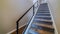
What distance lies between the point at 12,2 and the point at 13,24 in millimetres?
984

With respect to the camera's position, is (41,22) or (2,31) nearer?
(2,31)

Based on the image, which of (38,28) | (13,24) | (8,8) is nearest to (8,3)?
(8,8)

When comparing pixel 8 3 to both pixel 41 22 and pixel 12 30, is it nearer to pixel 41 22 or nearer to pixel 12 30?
pixel 12 30

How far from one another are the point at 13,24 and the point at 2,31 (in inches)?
26.7

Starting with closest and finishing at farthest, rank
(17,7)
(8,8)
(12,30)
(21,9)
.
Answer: (8,8), (12,30), (17,7), (21,9)

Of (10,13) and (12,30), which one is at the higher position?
(10,13)

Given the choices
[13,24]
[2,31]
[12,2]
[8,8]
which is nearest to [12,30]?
[13,24]

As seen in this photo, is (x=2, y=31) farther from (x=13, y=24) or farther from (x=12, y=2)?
(x=12, y=2)

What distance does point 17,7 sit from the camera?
4.17 metres

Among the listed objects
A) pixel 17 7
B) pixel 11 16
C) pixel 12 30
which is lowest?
pixel 12 30

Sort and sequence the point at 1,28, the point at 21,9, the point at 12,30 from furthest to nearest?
1. the point at 21,9
2. the point at 12,30
3. the point at 1,28

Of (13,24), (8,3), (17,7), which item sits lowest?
(13,24)

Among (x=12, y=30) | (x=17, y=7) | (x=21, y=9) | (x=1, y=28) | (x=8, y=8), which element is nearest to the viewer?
(x=1, y=28)

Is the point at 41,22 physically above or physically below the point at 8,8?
below
